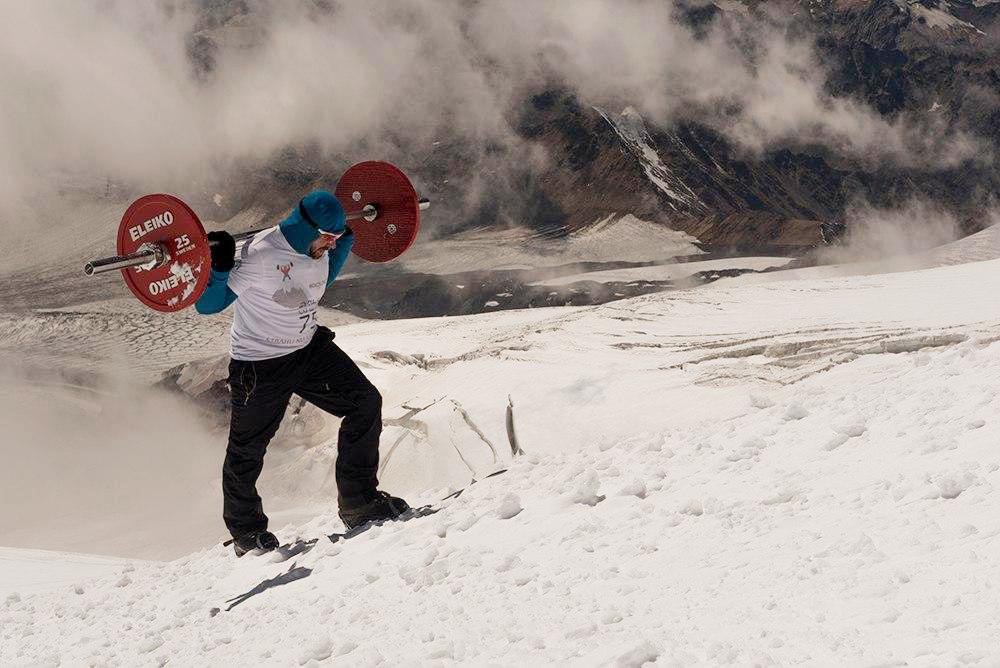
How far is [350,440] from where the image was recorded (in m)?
5.20

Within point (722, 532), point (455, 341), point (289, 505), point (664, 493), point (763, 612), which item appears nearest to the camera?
point (763, 612)

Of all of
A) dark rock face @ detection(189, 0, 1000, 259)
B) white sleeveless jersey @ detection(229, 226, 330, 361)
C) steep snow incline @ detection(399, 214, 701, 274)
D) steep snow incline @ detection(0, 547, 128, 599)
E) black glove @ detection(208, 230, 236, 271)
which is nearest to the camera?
black glove @ detection(208, 230, 236, 271)

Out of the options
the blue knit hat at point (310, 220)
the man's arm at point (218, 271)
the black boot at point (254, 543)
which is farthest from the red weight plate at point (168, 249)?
the black boot at point (254, 543)

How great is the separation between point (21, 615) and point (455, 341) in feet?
22.2

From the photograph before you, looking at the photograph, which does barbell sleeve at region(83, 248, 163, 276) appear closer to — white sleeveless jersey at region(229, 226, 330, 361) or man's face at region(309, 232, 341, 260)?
white sleeveless jersey at region(229, 226, 330, 361)

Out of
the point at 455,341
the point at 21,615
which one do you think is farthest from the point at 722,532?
the point at 455,341

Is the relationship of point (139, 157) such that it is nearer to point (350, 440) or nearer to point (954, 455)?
point (350, 440)

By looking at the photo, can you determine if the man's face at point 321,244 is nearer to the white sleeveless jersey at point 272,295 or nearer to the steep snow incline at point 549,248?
the white sleeveless jersey at point 272,295

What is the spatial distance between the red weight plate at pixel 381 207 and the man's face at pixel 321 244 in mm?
528

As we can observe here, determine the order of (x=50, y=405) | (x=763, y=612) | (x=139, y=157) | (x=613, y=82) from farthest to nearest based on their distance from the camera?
(x=613, y=82) → (x=139, y=157) → (x=50, y=405) → (x=763, y=612)

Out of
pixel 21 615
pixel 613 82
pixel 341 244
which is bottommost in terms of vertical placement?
pixel 21 615

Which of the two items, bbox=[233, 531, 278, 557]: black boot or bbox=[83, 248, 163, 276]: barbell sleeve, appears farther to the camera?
bbox=[233, 531, 278, 557]: black boot

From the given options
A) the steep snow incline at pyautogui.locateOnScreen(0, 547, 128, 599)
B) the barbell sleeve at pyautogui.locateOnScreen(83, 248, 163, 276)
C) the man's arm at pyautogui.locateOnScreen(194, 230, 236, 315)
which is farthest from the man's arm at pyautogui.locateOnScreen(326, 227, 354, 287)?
the steep snow incline at pyautogui.locateOnScreen(0, 547, 128, 599)

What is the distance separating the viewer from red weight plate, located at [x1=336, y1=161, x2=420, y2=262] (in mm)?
5379
